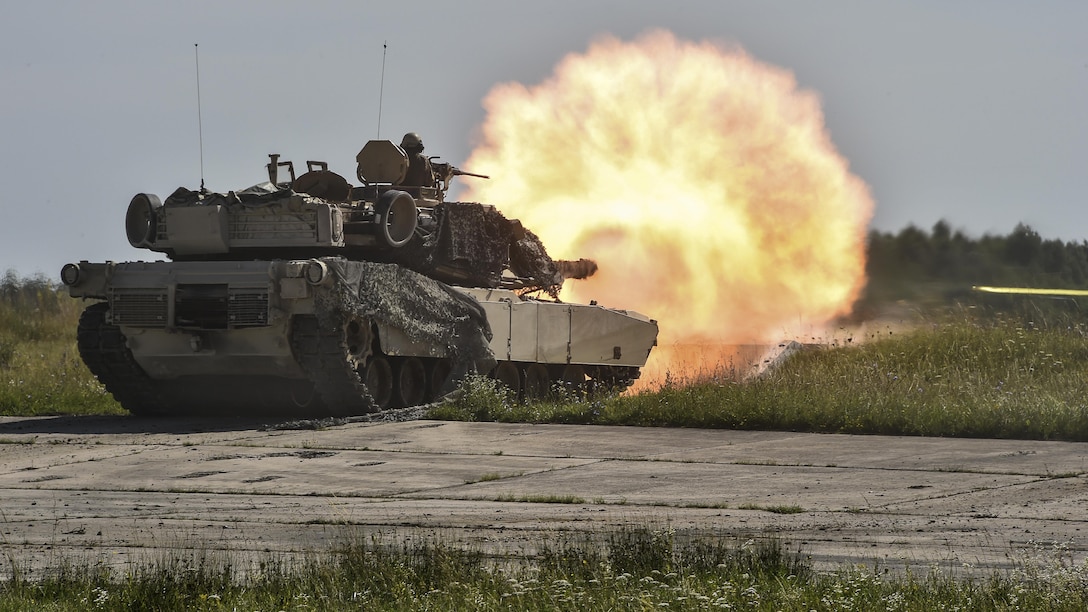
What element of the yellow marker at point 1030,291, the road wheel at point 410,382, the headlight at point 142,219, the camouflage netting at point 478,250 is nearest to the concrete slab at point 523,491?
the road wheel at point 410,382

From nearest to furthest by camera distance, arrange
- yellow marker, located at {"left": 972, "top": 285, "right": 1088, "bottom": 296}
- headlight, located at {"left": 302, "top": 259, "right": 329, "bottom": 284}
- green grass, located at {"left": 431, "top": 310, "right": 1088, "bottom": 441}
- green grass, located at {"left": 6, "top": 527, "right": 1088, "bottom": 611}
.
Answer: green grass, located at {"left": 6, "top": 527, "right": 1088, "bottom": 611}, green grass, located at {"left": 431, "top": 310, "right": 1088, "bottom": 441}, headlight, located at {"left": 302, "top": 259, "right": 329, "bottom": 284}, yellow marker, located at {"left": 972, "top": 285, "right": 1088, "bottom": 296}

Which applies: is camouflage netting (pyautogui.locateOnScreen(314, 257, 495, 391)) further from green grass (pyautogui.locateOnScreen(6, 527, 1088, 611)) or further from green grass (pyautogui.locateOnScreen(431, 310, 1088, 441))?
green grass (pyautogui.locateOnScreen(6, 527, 1088, 611))

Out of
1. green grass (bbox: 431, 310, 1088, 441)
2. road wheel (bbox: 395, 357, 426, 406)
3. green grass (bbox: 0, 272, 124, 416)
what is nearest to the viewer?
green grass (bbox: 431, 310, 1088, 441)

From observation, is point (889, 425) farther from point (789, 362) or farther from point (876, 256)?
point (876, 256)

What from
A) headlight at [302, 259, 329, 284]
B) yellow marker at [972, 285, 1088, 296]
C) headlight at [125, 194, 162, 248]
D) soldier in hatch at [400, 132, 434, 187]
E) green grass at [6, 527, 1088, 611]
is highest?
soldier in hatch at [400, 132, 434, 187]

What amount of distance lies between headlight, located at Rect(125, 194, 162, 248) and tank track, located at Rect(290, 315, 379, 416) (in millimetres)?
3063

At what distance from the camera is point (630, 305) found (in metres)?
26.3

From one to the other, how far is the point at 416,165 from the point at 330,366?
4.70 m

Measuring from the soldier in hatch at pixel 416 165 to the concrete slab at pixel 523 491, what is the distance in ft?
19.0

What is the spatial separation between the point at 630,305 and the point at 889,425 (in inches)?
455

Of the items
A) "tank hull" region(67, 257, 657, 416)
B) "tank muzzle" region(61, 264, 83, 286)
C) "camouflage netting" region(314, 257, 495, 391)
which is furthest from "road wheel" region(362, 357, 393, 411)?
"tank muzzle" region(61, 264, 83, 286)

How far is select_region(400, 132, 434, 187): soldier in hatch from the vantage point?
→ 21328mm

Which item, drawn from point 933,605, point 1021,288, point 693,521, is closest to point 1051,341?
point 1021,288

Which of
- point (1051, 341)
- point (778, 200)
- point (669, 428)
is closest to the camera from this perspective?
point (669, 428)
